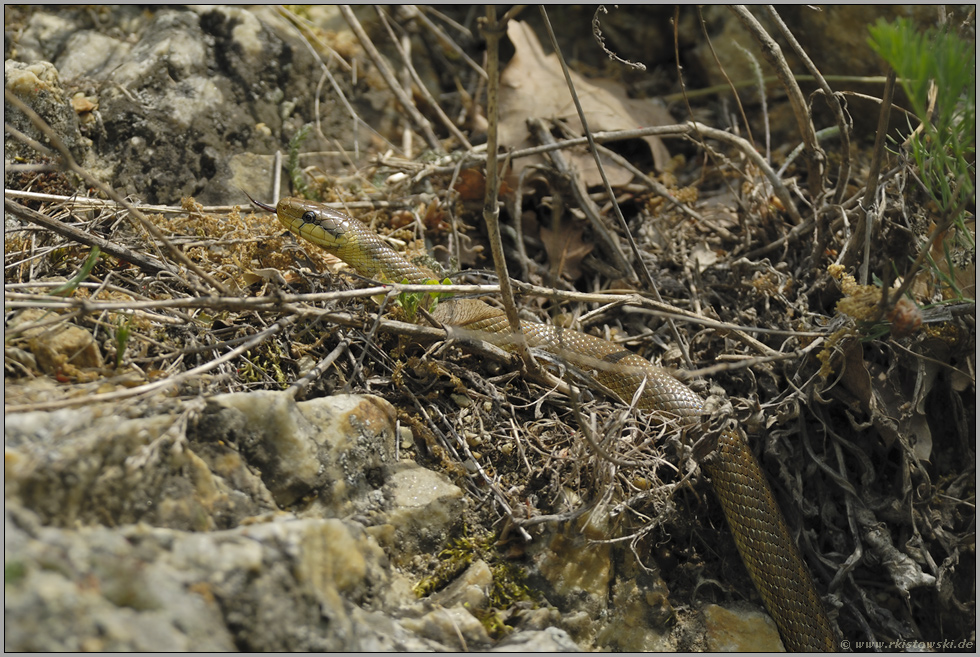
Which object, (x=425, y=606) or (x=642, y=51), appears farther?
(x=642, y=51)

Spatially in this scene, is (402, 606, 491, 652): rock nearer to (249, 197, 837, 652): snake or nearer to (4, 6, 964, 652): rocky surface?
(4, 6, 964, 652): rocky surface

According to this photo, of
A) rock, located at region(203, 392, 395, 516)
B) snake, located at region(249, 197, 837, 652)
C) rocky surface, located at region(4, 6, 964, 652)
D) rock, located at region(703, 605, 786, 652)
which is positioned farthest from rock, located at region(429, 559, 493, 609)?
rock, located at region(703, 605, 786, 652)

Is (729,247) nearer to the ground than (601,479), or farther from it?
farther from it

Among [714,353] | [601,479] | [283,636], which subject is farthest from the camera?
[714,353]

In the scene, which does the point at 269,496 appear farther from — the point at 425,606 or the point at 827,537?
the point at 827,537

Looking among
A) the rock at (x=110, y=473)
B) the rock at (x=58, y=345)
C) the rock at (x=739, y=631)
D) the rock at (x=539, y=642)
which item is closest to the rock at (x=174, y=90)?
the rock at (x=58, y=345)

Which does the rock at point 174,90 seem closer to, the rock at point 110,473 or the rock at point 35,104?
the rock at point 35,104

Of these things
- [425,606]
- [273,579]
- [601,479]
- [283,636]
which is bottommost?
[425,606]

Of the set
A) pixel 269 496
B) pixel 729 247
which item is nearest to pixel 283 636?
pixel 269 496
